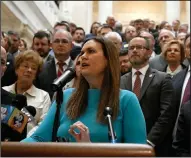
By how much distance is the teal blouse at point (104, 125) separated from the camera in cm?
234

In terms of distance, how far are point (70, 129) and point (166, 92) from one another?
1965 mm

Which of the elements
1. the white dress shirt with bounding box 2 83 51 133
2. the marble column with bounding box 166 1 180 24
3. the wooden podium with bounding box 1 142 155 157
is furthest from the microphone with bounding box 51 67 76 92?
the marble column with bounding box 166 1 180 24

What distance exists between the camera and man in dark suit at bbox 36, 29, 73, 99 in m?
4.50

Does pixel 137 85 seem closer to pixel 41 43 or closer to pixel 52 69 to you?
pixel 52 69

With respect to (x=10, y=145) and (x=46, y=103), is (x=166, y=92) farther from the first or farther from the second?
(x=10, y=145)

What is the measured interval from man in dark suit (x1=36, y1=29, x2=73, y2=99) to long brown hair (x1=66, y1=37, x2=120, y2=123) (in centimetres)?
192

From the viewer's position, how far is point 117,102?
7.95 ft

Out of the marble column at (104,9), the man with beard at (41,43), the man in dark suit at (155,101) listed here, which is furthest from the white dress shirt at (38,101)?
the marble column at (104,9)

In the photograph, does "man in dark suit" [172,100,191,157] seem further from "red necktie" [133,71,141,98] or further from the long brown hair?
the long brown hair

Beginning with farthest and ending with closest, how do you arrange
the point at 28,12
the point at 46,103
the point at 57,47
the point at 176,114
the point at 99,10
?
the point at 99,10 → the point at 28,12 → the point at 57,47 → the point at 176,114 → the point at 46,103

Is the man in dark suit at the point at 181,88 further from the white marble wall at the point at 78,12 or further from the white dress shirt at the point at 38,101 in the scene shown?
the white marble wall at the point at 78,12

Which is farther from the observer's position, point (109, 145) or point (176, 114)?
point (176, 114)

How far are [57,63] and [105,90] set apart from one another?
2.33 m

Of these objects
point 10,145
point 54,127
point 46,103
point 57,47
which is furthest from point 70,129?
point 57,47
